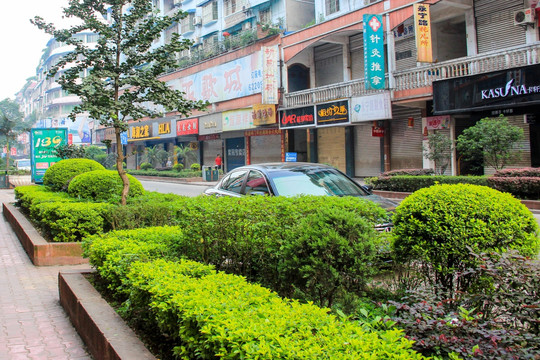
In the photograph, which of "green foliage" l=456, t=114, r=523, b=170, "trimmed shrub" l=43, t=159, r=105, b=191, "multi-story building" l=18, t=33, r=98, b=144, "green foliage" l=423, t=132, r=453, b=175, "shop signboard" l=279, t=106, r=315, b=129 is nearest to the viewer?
"trimmed shrub" l=43, t=159, r=105, b=191

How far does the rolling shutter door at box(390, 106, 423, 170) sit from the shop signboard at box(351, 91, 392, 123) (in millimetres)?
1378

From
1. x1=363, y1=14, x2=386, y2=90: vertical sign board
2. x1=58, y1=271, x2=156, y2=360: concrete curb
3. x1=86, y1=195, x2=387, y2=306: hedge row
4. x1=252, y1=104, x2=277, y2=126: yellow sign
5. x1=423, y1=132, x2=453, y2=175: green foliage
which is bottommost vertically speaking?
x1=58, y1=271, x2=156, y2=360: concrete curb

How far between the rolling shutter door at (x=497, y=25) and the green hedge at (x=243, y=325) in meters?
19.4

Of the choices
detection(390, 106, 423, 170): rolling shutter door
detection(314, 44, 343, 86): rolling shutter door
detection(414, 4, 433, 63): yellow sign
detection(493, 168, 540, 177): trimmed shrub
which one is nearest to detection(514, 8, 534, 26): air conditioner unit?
detection(414, 4, 433, 63): yellow sign

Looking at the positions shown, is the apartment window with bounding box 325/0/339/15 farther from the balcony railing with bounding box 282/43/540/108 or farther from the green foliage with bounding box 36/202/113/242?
→ the green foliage with bounding box 36/202/113/242

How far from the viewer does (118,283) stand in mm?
5160

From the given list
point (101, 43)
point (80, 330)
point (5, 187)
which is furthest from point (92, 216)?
point (5, 187)

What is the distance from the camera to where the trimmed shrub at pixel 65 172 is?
13.5m

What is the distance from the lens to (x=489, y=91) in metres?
18.2

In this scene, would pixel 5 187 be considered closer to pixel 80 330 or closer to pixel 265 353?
pixel 80 330

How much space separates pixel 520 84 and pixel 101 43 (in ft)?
46.1

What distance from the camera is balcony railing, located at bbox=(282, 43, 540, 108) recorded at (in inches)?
687

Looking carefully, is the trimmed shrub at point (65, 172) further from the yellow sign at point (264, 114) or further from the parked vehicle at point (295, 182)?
the yellow sign at point (264, 114)

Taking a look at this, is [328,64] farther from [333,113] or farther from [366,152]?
[366,152]
